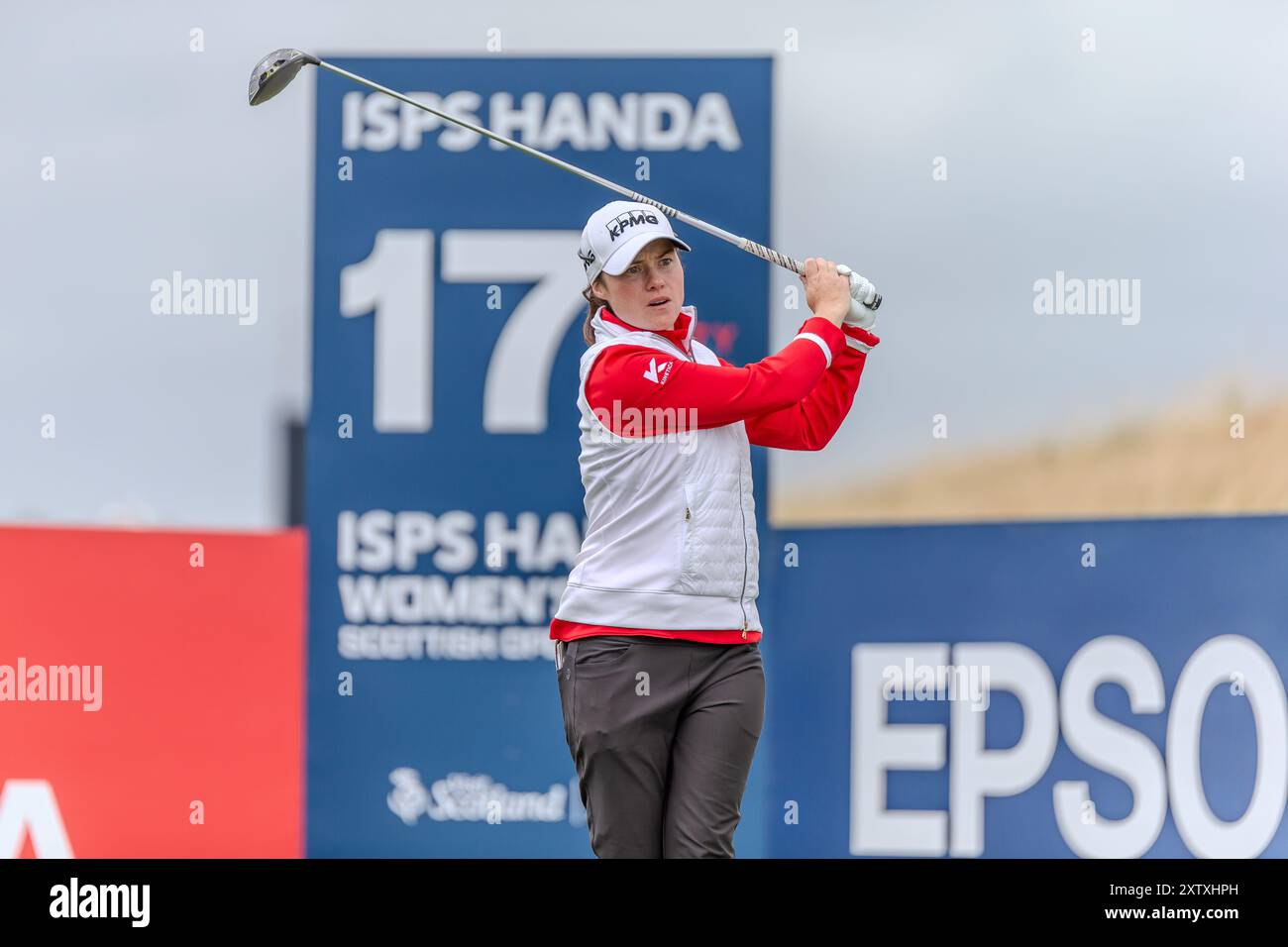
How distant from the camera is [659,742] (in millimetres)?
2467

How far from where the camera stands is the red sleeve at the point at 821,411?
2.71m

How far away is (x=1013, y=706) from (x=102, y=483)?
96.2 inches

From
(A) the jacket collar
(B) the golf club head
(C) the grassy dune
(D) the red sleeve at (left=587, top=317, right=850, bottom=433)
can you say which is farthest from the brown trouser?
(C) the grassy dune

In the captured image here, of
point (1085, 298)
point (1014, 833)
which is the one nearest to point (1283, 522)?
point (1085, 298)

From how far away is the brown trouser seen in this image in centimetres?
244

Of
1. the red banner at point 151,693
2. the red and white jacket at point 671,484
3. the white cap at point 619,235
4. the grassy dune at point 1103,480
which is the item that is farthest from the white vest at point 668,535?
the red banner at point 151,693

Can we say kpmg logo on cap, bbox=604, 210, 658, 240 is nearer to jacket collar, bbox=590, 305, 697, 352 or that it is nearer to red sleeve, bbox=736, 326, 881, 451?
jacket collar, bbox=590, 305, 697, 352

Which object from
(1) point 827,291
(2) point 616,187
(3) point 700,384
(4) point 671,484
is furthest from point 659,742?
(2) point 616,187

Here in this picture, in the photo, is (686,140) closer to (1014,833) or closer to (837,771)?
(837,771)

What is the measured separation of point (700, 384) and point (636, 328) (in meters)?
0.19

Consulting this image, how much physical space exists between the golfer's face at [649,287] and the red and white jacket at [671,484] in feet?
0.09

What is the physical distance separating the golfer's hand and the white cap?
0.81ft

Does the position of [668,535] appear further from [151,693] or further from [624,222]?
[151,693]

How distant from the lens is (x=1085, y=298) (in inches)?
154
